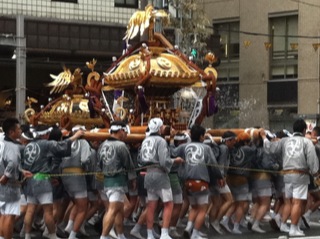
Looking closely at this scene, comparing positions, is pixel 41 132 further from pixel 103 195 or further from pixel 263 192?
pixel 263 192

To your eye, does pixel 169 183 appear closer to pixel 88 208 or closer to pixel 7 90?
pixel 88 208

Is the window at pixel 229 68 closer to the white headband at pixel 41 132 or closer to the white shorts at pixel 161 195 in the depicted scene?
the white shorts at pixel 161 195

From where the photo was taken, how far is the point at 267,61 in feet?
123

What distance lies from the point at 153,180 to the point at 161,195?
0.28 meters

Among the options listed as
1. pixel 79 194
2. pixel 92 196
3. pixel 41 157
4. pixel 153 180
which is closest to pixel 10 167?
pixel 41 157

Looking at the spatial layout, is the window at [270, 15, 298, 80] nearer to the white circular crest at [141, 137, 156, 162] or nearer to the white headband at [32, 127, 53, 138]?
the white circular crest at [141, 137, 156, 162]

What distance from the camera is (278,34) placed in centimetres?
3694

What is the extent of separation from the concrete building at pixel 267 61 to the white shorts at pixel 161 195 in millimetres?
22629

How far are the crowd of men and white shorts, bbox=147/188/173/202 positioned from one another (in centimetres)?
2

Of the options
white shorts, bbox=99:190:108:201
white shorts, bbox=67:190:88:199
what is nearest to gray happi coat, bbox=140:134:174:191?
white shorts, bbox=99:190:108:201

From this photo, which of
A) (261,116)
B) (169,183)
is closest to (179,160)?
(169,183)

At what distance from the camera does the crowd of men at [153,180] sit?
39.8 ft

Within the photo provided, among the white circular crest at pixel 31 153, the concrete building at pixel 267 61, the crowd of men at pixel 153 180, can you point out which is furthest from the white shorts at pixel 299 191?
the concrete building at pixel 267 61

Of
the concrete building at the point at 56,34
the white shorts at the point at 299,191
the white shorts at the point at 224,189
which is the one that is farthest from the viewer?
the concrete building at the point at 56,34
